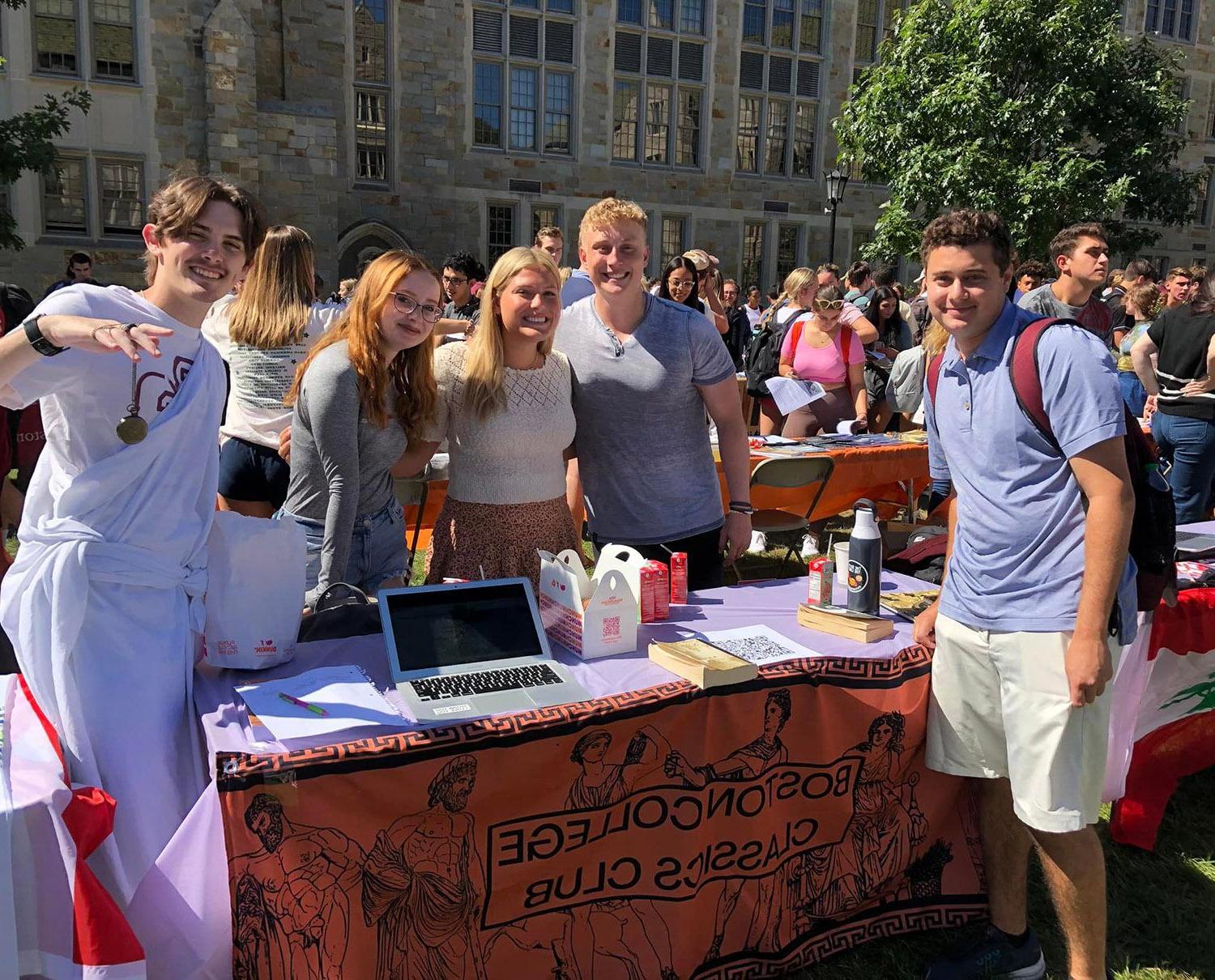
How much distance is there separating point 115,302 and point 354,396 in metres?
0.83

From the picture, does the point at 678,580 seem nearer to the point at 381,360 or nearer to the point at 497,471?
the point at 497,471

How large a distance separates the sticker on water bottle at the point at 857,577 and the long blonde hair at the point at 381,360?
1.29 meters

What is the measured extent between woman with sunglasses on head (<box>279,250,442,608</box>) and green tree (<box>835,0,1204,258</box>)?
15.3m

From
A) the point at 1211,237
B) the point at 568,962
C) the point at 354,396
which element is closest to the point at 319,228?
the point at 354,396

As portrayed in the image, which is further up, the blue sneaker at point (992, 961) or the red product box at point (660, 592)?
the red product box at point (660, 592)

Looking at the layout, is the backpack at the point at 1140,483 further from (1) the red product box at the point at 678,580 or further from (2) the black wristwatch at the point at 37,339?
(2) the black wristwatch at the point at 37,339

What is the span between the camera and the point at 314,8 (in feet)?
53.4

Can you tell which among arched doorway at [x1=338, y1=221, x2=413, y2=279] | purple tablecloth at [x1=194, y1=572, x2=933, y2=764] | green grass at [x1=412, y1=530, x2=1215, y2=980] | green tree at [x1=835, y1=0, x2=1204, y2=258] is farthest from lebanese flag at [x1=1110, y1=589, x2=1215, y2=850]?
arched doorway at [x1=338, y1=221, x2=413, y2=279]

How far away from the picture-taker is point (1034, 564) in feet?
6.88

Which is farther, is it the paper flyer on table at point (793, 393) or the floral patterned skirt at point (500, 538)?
the paper flyer on table at point (793, 393)

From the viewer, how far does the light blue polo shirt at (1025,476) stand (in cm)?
196

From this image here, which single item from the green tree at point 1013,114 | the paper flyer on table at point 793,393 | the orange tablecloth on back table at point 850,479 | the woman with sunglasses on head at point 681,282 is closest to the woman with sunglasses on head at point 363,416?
the orange tablecloth on back table at point 850,479

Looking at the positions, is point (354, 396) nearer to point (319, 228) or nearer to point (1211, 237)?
point (319, 228)

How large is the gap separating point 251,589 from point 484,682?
0.56m
